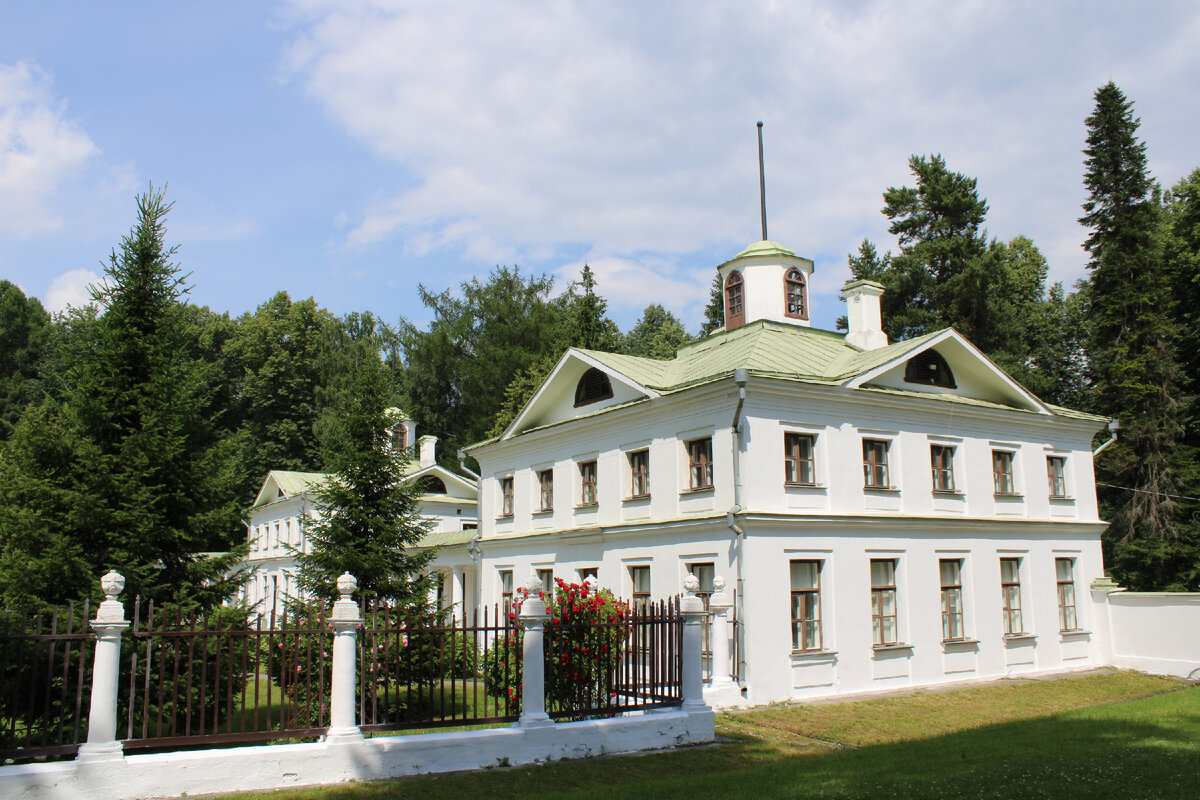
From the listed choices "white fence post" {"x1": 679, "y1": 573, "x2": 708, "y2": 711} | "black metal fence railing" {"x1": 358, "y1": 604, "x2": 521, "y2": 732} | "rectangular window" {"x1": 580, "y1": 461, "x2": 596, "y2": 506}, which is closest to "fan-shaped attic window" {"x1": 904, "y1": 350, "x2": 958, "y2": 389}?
"rectangular window" {"x1": 580, "y1": 461, "x2": 596, "y2": 506}

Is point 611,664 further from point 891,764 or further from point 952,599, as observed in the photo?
point 952,599

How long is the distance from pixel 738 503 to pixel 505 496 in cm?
1074

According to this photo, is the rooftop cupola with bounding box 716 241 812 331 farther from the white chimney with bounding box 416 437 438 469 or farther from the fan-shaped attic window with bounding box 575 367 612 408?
the white chimney with bounding box 416 437 438 469

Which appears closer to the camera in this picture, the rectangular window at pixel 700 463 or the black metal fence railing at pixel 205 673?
the black metal fence railing at pixel 205 673

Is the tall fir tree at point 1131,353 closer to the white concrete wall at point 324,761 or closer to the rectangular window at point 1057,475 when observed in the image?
the rectangular window at point 1057,475

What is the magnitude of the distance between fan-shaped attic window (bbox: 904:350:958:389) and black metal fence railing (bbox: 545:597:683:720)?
1095 centimetres

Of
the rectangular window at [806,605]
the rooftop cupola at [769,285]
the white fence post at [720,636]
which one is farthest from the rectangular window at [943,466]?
the white fence post at [720,636]

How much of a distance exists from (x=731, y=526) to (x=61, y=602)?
11235 mm

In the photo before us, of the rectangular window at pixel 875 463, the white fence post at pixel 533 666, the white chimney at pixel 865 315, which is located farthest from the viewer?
the white chimney at pixel 865 315

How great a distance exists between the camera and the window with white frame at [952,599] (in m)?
20.0

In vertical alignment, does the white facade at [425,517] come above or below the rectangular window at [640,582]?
above

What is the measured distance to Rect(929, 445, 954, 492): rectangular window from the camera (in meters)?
20.9

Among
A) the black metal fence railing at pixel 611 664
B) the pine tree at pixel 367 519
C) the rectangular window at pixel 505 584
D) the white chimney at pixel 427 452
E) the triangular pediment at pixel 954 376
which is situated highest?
the white chimney at pixel 427 452

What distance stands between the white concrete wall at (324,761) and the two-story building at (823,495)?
6154mm
